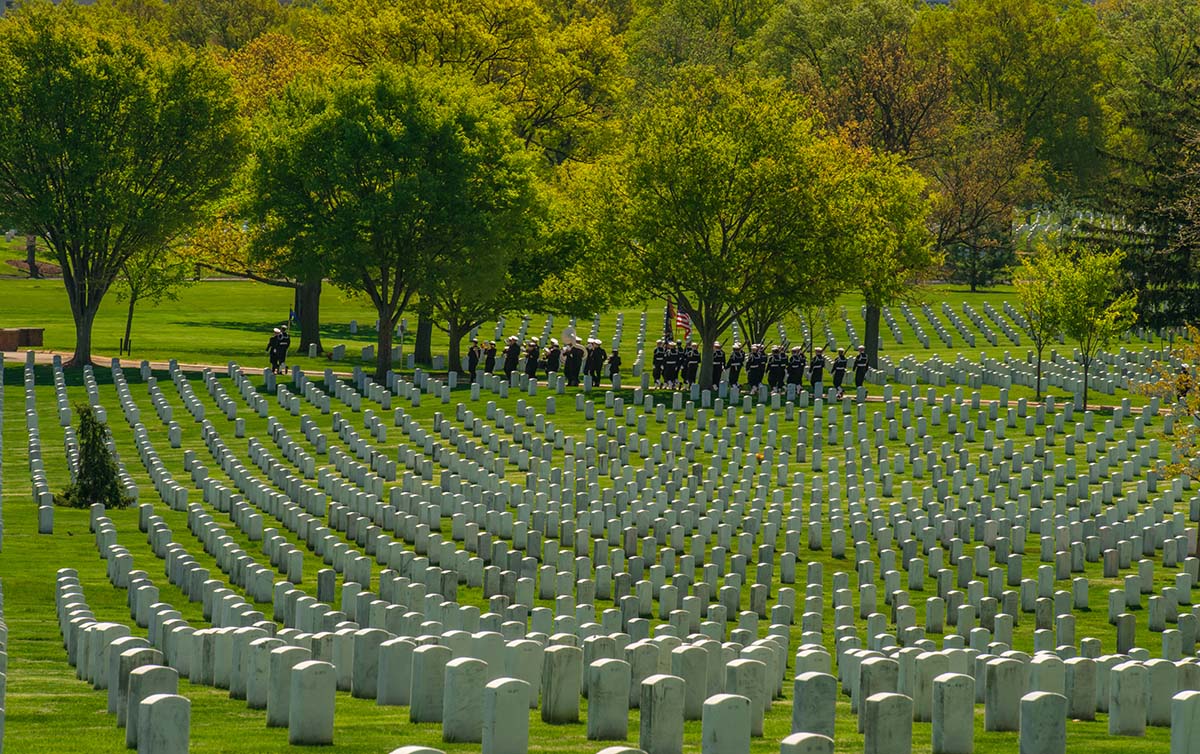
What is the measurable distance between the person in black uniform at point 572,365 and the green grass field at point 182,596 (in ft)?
9.07

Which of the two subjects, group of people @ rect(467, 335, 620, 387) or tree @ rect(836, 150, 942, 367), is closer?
group of people @ rect(467, 335, 620, 387)

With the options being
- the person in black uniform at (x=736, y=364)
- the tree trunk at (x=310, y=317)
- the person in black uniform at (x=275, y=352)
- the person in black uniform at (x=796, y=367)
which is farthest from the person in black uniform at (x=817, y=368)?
the tree trunk at (x=310, y=317)

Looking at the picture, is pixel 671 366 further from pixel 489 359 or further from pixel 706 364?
pixel 489 359

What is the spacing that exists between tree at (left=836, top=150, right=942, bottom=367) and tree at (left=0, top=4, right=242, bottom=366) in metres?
19.0

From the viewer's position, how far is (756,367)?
165 feet

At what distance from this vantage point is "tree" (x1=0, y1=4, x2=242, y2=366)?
169 ft

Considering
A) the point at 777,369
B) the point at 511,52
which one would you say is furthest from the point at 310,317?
the point at 777,369

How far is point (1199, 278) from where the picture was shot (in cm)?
6131

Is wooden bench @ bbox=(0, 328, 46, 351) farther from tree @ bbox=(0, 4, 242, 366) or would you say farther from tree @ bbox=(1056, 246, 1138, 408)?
tree @ bbox=(1056, 246, 1138, 408)

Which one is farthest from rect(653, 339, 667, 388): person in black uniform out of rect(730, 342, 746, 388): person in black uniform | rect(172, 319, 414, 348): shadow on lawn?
rect(172, 319, 414, 348): shadow on lawn

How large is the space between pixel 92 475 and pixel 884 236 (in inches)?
1242

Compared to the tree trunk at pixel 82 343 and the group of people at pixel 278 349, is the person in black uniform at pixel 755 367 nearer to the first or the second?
the group of people at pixel 278 349

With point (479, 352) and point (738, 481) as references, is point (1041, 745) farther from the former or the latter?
point (479, 352)

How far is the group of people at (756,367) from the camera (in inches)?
1964
